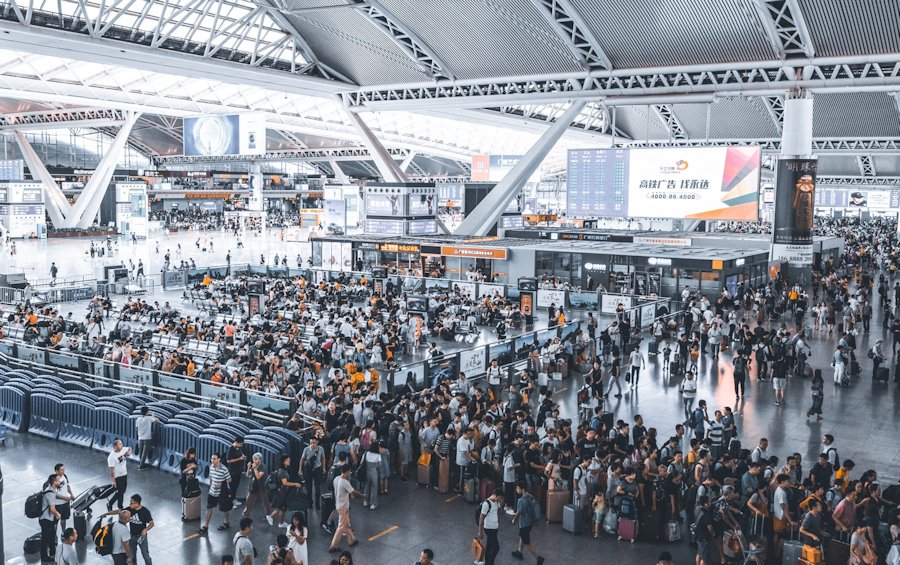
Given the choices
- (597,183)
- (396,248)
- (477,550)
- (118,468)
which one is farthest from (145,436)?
(597,183)

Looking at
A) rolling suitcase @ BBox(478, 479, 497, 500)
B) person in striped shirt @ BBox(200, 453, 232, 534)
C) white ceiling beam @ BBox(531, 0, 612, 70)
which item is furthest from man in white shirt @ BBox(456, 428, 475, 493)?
white ceiling beam @ BBox(531, 0, 612, 70)

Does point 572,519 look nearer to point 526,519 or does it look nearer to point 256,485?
point 526,519

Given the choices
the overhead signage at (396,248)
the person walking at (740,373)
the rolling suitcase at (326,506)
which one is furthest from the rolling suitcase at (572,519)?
the overhead signage at (396,248)

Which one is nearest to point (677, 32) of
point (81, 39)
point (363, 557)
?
point (81, 39)

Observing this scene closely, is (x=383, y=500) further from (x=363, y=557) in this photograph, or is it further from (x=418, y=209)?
(x=418, y=209)

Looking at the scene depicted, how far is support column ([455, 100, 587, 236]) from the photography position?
41.0m

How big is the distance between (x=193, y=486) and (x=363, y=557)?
265 centimetres

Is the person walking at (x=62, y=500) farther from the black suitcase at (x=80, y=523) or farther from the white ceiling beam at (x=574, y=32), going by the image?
the white ceiling beam at (x=574, y=32)

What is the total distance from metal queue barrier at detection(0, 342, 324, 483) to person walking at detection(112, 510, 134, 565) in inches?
128

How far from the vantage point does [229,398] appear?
15.6 m

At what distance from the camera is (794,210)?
111ft

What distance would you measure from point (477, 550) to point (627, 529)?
226 cm

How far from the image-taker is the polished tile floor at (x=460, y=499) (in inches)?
405

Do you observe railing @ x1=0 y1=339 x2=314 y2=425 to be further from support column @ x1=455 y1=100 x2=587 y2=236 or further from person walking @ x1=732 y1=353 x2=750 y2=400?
support column @ x1=455 y1=100 x2=587 y2=236
